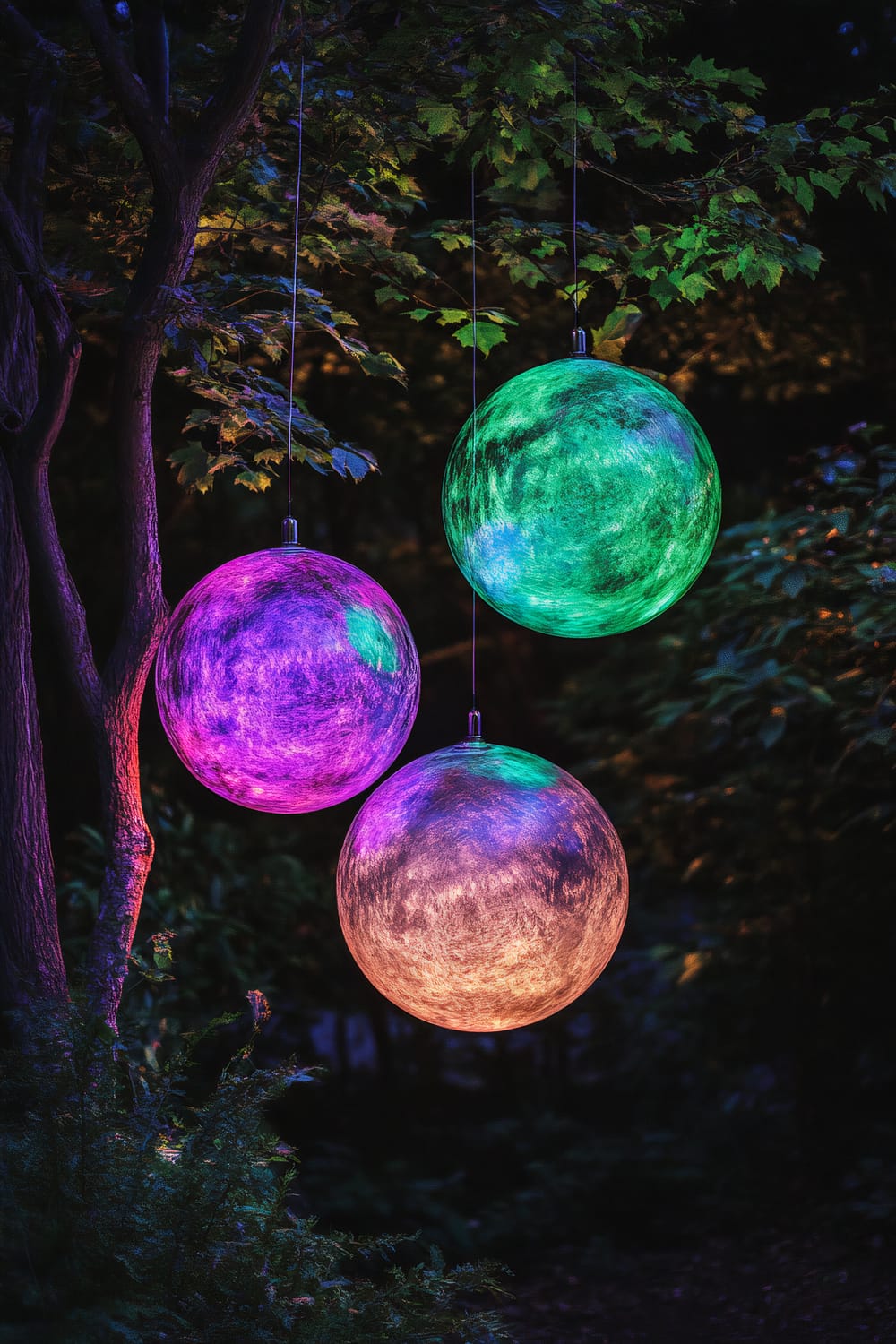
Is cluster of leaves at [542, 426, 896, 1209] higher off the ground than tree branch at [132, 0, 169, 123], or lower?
lower

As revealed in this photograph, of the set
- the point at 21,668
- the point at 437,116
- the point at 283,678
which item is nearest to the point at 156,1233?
the point at 283,678

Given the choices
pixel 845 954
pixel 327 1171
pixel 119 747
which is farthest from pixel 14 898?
pixel 845 954

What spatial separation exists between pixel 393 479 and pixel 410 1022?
420 cm

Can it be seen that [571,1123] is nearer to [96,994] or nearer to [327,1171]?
[327,1171]

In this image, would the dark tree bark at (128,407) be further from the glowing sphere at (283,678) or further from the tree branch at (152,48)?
the glowing sphere at (283,678)

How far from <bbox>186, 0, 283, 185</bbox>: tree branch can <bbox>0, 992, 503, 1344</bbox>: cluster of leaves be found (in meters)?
2.62

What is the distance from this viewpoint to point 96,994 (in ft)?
11.5

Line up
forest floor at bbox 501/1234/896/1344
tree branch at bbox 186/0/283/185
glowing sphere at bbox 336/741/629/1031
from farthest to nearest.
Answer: forest floor at bbox 501/1234/896/1344 → tree branch at bbox 186/0/283/185 → glowing sphere at bbox 336/741/629/1031

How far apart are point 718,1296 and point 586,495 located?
5.64 metres

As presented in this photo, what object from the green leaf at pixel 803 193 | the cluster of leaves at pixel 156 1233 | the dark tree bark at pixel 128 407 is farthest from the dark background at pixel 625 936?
the cluster of leaves at pixel 156 1233

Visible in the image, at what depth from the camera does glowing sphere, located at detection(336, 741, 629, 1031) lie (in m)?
2.65

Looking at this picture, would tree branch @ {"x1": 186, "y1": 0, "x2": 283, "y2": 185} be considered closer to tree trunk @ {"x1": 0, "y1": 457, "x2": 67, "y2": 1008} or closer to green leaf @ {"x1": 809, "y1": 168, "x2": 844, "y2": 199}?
tree trunk @ {"x1": 0, "y1": 457, "x2": 67, "y2": 1008}

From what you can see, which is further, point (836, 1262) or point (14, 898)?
point (836, 1262)

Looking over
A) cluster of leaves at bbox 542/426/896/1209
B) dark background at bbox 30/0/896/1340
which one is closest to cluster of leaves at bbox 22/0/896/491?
dark background at bbox 30/0/896/1340
